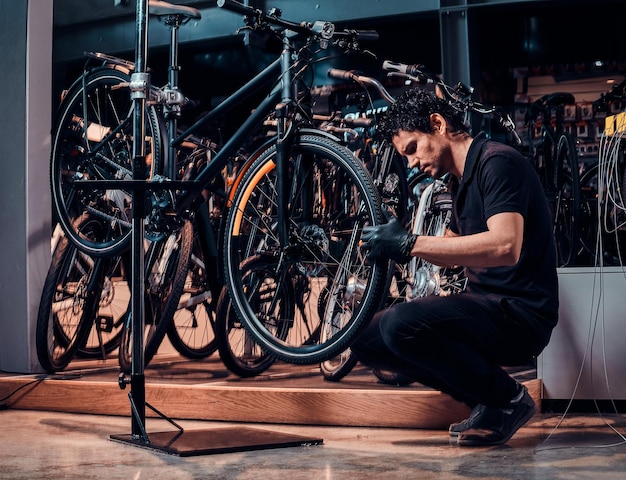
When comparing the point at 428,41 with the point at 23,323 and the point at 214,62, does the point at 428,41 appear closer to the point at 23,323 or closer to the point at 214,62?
the point at 214,62

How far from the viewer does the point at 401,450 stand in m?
2.81

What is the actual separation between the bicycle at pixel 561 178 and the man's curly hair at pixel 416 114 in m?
2.37

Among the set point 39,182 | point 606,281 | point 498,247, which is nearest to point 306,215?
point 498,247

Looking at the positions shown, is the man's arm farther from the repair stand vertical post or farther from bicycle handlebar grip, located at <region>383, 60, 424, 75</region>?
bicycle handlebar grip, located at <region>383, 60, 424, 75</region>

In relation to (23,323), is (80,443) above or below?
below

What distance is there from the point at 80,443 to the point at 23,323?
135 cm

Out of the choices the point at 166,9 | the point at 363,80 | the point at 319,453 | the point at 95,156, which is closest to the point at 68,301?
the point at 95,156

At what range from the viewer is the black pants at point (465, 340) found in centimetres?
278

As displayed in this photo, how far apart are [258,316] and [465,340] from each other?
30.3 inches

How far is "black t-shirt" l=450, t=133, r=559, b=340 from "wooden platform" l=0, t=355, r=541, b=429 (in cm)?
58

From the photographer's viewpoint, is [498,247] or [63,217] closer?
[498,247]

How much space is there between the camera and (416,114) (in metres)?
2.78

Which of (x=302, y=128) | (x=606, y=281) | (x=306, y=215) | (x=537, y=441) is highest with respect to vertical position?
(x=302, y=128)

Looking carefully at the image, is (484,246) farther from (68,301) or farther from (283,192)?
(68,301)
